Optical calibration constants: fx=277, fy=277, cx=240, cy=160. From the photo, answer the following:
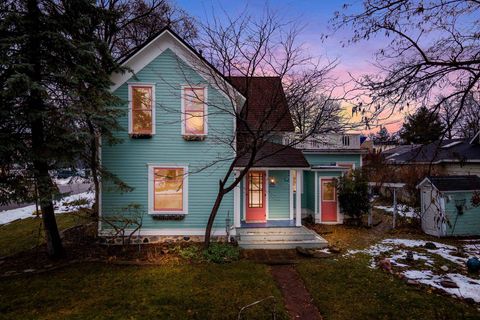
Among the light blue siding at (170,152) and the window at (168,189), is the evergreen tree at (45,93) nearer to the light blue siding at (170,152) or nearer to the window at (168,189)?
the light blue siding at (170,152)

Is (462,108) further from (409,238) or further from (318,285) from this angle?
(409,238)

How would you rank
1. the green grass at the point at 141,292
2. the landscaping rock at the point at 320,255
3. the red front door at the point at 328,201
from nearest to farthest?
the green grass at the point at 141,292
the landscaping rock at the point at 320,255
the red front door at the point at 328,201

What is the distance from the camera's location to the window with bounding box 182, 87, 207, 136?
10.5 m

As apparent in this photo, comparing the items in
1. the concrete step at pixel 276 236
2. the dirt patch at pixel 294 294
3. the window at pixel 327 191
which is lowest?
the dirt patch at pixel 294 294

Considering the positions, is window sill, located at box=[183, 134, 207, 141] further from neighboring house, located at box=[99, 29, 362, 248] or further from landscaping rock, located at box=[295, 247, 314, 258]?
landscaping rock, located at box=[295, 247, 314, 258]

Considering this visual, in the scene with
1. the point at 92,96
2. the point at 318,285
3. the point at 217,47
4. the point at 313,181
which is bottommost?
the point at 318,285

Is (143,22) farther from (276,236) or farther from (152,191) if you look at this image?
(276,236)

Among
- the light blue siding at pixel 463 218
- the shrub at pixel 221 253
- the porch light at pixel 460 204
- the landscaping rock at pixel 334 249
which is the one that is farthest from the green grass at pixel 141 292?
the porch light at pixel 460 204

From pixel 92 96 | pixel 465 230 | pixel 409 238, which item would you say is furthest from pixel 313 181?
pixel 92 96

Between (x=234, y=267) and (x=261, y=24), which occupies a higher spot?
(x=261, y=24)

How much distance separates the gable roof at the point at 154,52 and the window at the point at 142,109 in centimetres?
58

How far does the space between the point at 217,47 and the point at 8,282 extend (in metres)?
8.52

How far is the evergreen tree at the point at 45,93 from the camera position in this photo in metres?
7.22

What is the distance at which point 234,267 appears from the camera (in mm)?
8102
